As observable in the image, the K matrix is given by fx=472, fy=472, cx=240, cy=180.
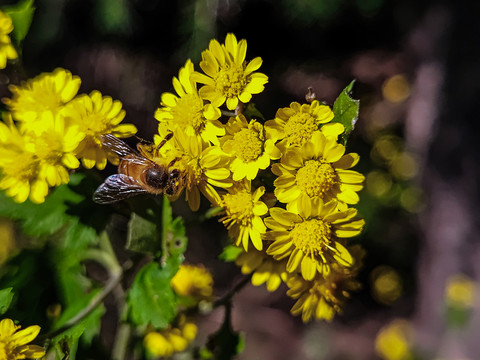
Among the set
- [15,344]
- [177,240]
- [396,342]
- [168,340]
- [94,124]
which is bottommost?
[396,342]

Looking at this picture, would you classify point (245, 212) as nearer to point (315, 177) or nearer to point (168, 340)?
point (315, 177)

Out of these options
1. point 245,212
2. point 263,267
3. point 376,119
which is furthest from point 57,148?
point 376,119

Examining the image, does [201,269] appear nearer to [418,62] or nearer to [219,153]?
[219,153]

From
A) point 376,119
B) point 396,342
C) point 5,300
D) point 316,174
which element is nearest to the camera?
point 316,174

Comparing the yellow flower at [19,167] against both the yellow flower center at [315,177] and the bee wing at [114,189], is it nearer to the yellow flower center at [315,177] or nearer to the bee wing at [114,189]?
the bee wing at [114,189]

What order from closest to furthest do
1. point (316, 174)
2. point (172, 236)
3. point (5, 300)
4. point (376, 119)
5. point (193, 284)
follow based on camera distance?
point (316, 174)
point (5, 300)
point (172, 236)
point (193, 284)
point (376, 119)

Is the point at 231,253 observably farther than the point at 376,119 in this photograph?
No

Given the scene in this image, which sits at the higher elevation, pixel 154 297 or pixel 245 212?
pixel 245 212

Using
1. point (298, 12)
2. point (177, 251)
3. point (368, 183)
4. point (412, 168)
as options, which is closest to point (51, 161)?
point (177, 251)
